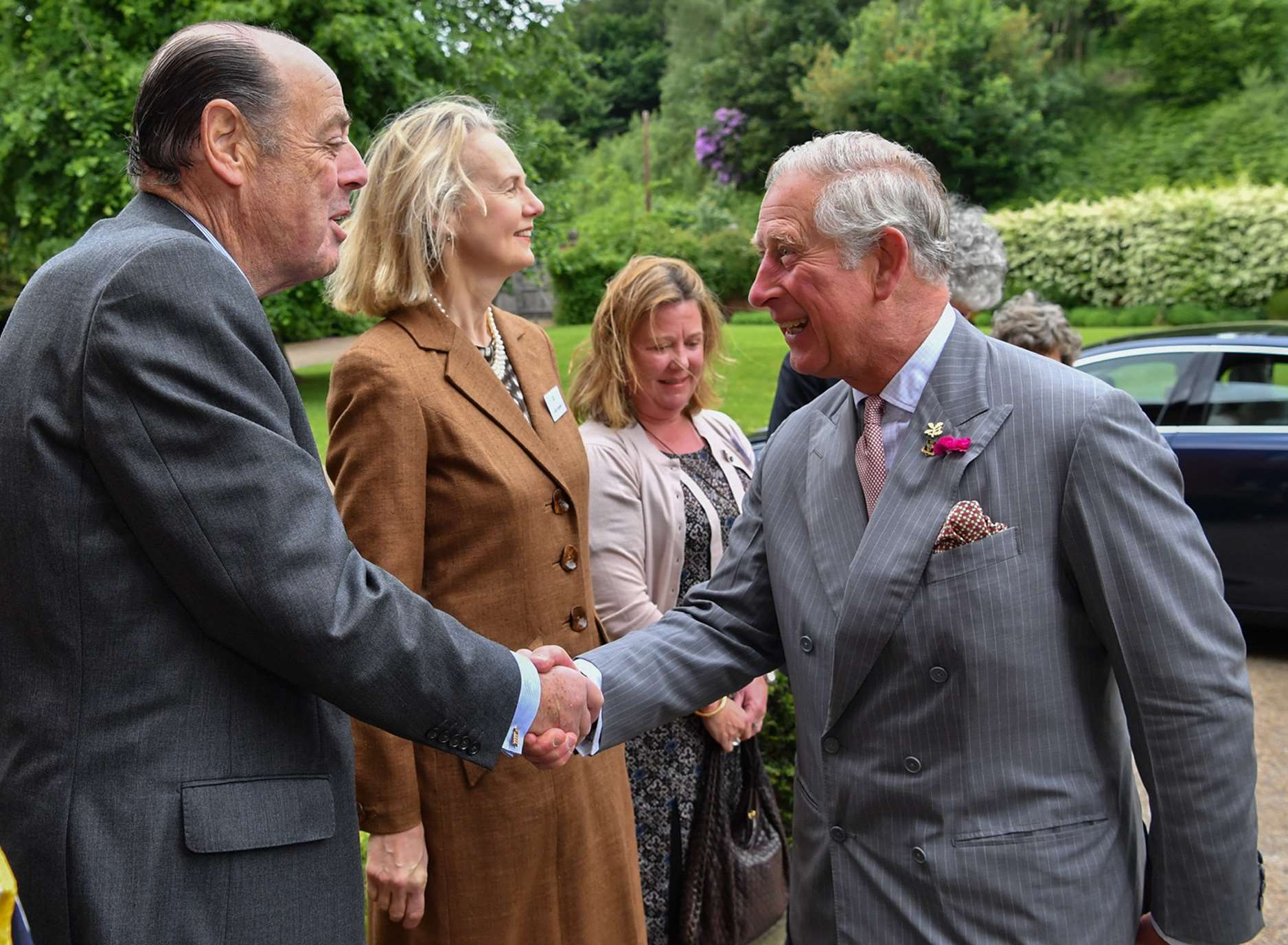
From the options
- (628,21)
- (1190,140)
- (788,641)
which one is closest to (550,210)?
(788,641)

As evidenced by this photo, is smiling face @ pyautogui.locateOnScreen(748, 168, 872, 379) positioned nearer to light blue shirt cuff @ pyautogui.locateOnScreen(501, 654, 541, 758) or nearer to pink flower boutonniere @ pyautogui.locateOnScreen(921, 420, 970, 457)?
pink flower boutonniere @ pyautogui.locateOnScreen(921, 420, 970, 457)

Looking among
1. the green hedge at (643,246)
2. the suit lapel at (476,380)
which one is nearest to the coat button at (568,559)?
the suit lapel at (476,380)

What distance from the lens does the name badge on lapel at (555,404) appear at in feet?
9.13

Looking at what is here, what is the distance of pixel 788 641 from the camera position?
224 cm

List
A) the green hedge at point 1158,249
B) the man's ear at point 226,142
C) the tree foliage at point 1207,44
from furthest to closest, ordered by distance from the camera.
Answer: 1. the tree foliage at point 1207,44
2. the green hedge at point 1158,249
3. the man's ear at point 226,142

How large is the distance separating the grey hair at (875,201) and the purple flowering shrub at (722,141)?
43542 mm

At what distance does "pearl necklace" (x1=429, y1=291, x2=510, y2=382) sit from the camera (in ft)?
8.96

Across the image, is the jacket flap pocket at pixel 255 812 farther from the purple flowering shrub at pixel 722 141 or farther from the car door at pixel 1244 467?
the purple flowering shrub at pixel 722 141

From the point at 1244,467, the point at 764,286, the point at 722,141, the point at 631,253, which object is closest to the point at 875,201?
the point at 764,286

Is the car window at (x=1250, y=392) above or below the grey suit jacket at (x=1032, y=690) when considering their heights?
below

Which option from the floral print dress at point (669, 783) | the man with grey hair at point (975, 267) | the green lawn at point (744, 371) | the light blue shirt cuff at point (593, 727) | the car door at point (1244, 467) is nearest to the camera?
the light blue shirt cuff at point (593, 727)

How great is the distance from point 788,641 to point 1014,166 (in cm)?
4132

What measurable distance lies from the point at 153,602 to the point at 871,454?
1259 millimetres

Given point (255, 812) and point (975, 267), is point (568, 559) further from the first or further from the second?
point (975, 267)
